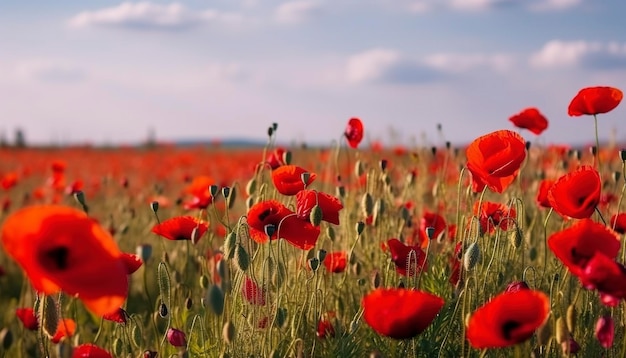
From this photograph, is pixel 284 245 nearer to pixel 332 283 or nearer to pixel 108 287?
pixel 332 283

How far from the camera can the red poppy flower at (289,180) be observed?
2.16m

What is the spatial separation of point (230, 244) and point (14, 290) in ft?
10.4

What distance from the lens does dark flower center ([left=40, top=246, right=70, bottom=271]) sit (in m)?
1.35

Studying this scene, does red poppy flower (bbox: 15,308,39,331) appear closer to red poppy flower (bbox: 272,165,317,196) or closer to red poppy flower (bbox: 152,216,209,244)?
red poppy flower (bbox: 152,216,209,244)

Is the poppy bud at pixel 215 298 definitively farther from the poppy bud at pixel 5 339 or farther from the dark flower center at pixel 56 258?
the poppy bud at pixel 5 339

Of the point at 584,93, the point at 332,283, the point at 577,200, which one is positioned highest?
the point at 584,93

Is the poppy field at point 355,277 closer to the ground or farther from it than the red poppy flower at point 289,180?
closer to the ground

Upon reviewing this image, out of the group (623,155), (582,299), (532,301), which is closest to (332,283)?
(582,299)

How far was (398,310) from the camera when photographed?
148 cm

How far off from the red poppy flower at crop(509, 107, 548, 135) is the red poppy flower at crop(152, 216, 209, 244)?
1.40 meters

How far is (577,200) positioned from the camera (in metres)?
1.86

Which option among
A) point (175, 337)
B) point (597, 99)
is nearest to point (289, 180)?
point (175, 337)

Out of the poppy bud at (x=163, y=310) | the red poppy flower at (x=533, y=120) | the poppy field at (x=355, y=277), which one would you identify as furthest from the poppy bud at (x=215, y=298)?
the red poppy flower at (x=533, y=120)

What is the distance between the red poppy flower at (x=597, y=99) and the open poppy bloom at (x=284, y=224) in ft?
3.25
